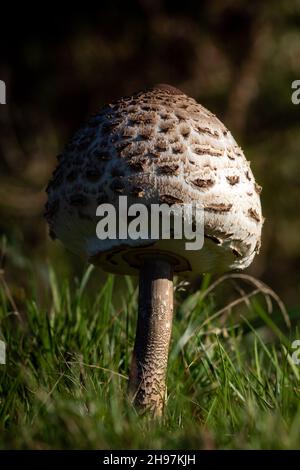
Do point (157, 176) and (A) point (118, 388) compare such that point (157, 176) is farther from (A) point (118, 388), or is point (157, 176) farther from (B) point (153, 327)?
(A) point (118, 388)

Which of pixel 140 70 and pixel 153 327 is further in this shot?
pixel 140 70

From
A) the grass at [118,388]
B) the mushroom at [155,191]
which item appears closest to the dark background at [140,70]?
the grass at [118,388]

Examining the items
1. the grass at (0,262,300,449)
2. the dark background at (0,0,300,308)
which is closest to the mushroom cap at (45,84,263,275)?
the grass at (0,262,300,449)

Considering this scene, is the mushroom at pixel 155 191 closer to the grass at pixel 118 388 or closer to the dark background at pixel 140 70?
the grass at pixel 118 388

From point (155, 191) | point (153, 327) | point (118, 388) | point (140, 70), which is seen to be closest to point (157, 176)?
point (155, 191)

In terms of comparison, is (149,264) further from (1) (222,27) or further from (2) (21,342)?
(1) (222,27)

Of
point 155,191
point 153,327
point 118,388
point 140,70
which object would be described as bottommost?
point 118,388
